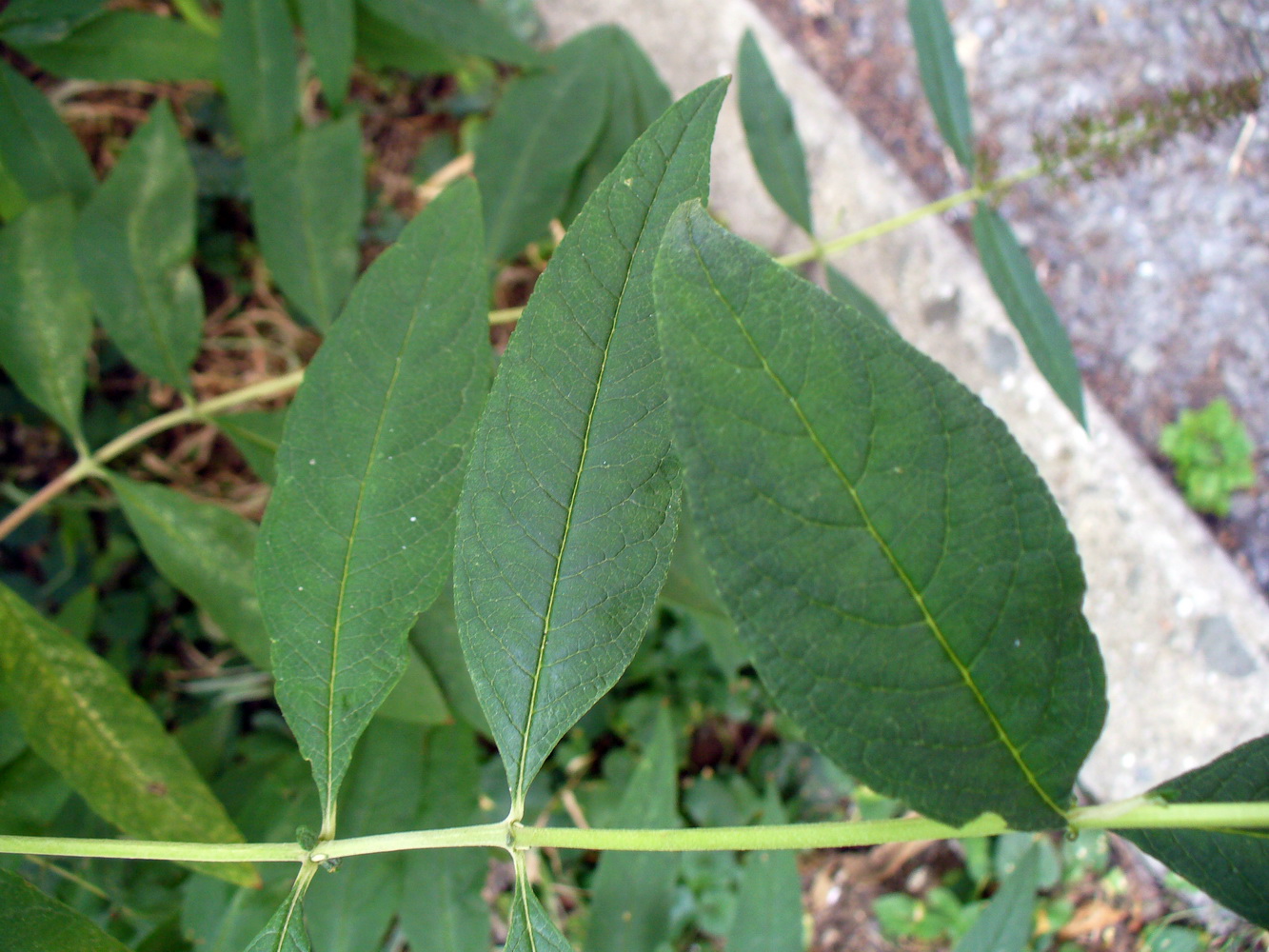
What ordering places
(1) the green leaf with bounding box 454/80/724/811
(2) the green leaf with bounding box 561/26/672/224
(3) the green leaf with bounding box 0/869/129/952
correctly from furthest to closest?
(2) the green leaf with bounding box 561/26/672/224 → (3) the green leaf with bounding box 0/869/129/952 → (1) the green leaf with bounding box 454/80/724/811

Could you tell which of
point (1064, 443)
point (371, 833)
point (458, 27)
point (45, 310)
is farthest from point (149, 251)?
point (1064, 443)

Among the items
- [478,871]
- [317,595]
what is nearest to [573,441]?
[317,595]

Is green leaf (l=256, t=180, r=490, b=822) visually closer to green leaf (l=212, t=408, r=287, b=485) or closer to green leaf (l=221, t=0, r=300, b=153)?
green leaf (l=212, t=408, r=287, b=485)

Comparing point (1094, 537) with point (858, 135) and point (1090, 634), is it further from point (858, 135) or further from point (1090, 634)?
point (1090, 634)

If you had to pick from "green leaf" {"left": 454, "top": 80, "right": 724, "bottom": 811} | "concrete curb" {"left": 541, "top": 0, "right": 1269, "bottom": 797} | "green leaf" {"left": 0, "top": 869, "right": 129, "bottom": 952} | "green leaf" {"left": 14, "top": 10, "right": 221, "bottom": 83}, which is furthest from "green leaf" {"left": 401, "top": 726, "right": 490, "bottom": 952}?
"concrete curb" {"left": 541, "top": 0, "right": 1269, "bottom": 797}

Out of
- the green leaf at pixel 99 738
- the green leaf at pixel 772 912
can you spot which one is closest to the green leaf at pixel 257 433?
the green leaf at pixel 99 738

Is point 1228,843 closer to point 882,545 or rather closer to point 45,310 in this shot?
point 882,545
